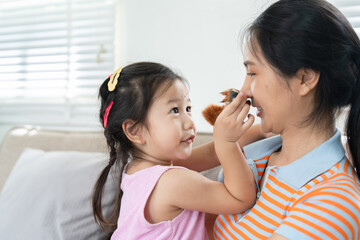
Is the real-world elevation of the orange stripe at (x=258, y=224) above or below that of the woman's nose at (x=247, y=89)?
below

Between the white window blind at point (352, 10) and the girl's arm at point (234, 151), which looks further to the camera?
the white window blind at point (352, 10)

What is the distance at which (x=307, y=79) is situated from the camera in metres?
0.90

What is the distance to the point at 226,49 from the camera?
2025 millimetres

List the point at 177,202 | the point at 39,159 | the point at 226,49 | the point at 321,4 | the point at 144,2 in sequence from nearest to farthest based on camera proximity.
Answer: the point at 321,4, the point at 177,202, the point at 39,159, the point at 226,49, the point at 144,2

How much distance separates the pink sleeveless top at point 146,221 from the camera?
107 cm

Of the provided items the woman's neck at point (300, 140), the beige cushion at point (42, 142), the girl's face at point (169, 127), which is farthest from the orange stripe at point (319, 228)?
Answer: the beige cushion at point (42, 142)

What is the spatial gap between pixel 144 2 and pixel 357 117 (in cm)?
170

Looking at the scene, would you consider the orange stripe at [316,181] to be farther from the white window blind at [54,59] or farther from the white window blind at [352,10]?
the white window blind at [54,59]

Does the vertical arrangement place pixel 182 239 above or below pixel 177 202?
below

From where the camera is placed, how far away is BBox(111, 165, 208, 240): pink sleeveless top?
3.51 feet

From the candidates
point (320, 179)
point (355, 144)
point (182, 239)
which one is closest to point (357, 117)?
point (355, 144)

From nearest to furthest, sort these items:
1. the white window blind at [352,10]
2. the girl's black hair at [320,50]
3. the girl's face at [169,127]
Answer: the girl's black hair at [320,50], the girl's face at [169,127], the white window blind at [352,10]

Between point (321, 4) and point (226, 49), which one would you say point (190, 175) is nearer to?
point (321, 4)

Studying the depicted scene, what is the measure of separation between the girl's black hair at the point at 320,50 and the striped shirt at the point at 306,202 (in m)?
0.08
